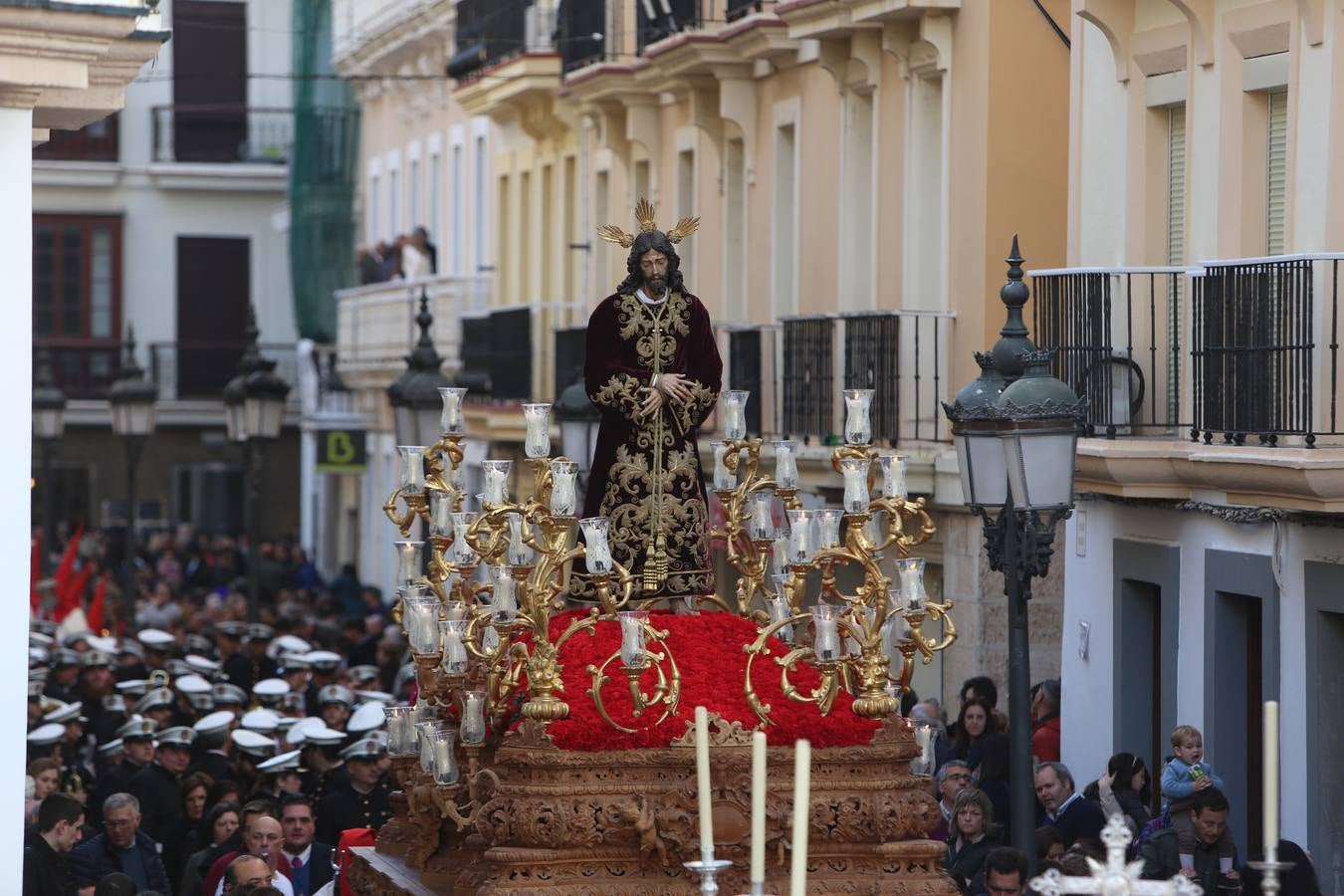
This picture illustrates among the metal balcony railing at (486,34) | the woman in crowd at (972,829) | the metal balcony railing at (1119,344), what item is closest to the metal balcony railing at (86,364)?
the metal balcony railing at (486,34)

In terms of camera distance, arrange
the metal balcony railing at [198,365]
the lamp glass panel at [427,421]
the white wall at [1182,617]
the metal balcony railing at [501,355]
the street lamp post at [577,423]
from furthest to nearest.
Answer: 1. the metal balcony railing at [198,365]
2. the metal balcony railing at [501,355]
3. the lamp glass panel at [427,421]
4. the street lamp post at [577,423]
5. the white wall at [1182,617]

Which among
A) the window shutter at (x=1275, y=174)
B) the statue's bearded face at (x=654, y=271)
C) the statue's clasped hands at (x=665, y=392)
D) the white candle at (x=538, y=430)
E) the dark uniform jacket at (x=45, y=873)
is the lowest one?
the dark uniform jacket at (x=45, y=873)

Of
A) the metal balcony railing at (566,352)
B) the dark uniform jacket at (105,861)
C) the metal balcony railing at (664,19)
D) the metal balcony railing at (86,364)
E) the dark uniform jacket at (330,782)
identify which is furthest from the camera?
the metal balcony railing at (86,364)

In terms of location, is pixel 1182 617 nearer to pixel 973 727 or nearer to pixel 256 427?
pixel 973 727

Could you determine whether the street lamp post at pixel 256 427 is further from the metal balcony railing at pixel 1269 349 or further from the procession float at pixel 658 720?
the procession float at pixel 658 720

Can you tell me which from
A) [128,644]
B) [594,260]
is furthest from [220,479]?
[128,644]

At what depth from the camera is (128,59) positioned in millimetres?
8891

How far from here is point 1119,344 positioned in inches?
640

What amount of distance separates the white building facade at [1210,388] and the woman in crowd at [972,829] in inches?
79.1

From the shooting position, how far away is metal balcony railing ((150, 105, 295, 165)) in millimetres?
50125

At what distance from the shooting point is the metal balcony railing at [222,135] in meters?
50.1

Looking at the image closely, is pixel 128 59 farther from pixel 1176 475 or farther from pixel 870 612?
pixel 1176 475

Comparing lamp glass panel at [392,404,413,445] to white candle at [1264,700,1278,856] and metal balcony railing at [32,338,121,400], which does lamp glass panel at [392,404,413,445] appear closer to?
white candle at [1264,700,1278,856]

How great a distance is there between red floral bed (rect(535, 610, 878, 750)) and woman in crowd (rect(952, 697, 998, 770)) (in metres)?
4.76
